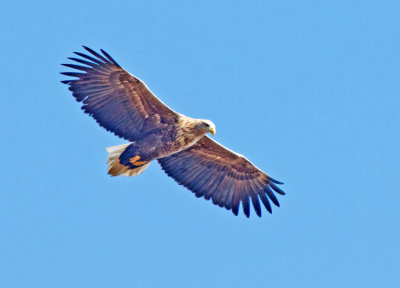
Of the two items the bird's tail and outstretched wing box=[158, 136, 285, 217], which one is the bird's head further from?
outstretched wing box=[158, 136, 285, 217]

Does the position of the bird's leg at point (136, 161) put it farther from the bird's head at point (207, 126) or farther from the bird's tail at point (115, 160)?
the bird's head at point (207, 126)

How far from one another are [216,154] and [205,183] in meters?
0.67

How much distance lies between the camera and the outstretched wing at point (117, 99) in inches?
671

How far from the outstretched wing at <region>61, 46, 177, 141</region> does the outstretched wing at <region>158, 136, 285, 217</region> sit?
1.53 metres

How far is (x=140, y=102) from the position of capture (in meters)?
17.2

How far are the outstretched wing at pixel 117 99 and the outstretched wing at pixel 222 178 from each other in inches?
60.3

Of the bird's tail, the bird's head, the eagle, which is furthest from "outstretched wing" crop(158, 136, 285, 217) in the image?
the bird's head

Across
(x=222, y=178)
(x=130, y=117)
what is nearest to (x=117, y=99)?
(x=130, y=117)

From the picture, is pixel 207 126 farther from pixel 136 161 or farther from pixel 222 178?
pixel 222 178

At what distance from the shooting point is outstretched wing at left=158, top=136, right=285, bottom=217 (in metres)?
18.6

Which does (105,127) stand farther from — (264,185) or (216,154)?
(264,185)

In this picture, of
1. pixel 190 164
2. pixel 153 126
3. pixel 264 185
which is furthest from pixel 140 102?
pixel 264 185

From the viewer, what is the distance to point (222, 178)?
18.8 metres

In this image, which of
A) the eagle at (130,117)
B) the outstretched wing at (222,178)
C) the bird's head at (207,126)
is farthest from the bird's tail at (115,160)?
the bird's head at (207,126)
